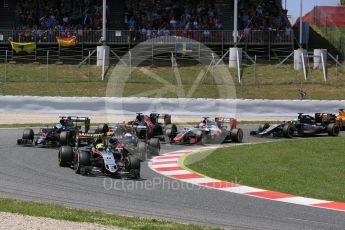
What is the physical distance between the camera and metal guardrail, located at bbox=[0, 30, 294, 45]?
36.7 metres

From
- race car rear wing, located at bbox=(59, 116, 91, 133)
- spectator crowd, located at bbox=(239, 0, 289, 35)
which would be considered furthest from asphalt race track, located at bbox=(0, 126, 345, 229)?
spectator crowd, located at bbox=(239, 0, 289, 35)

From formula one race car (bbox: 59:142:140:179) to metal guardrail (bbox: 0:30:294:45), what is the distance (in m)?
22.3

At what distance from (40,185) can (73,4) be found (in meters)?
27.6

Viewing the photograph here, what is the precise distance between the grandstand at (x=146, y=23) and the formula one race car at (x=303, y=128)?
12.1 meters

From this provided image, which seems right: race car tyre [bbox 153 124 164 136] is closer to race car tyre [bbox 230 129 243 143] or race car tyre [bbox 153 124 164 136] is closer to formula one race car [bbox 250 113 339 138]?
race car tyre [bbox 230 129 243 143]

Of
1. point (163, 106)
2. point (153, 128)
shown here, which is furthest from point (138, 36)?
point (153, 128)

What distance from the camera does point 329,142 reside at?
22.1 metres

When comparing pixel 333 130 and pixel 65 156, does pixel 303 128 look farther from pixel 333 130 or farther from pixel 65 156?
pixel 65 156

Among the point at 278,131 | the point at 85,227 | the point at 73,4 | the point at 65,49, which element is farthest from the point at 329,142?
the point at 73,4

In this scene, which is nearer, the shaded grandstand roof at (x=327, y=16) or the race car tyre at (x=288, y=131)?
the race car tyre at (x=288, y=131)

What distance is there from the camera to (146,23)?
38500 millimetres

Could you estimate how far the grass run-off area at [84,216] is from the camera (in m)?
9.24

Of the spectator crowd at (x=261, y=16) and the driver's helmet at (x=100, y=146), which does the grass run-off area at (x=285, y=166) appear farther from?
the spectator crowd at (x=261, y=16)

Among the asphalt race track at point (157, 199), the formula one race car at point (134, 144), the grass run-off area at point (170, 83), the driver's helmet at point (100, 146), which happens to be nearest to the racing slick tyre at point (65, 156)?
the asphalt race track at point (157, 199)
